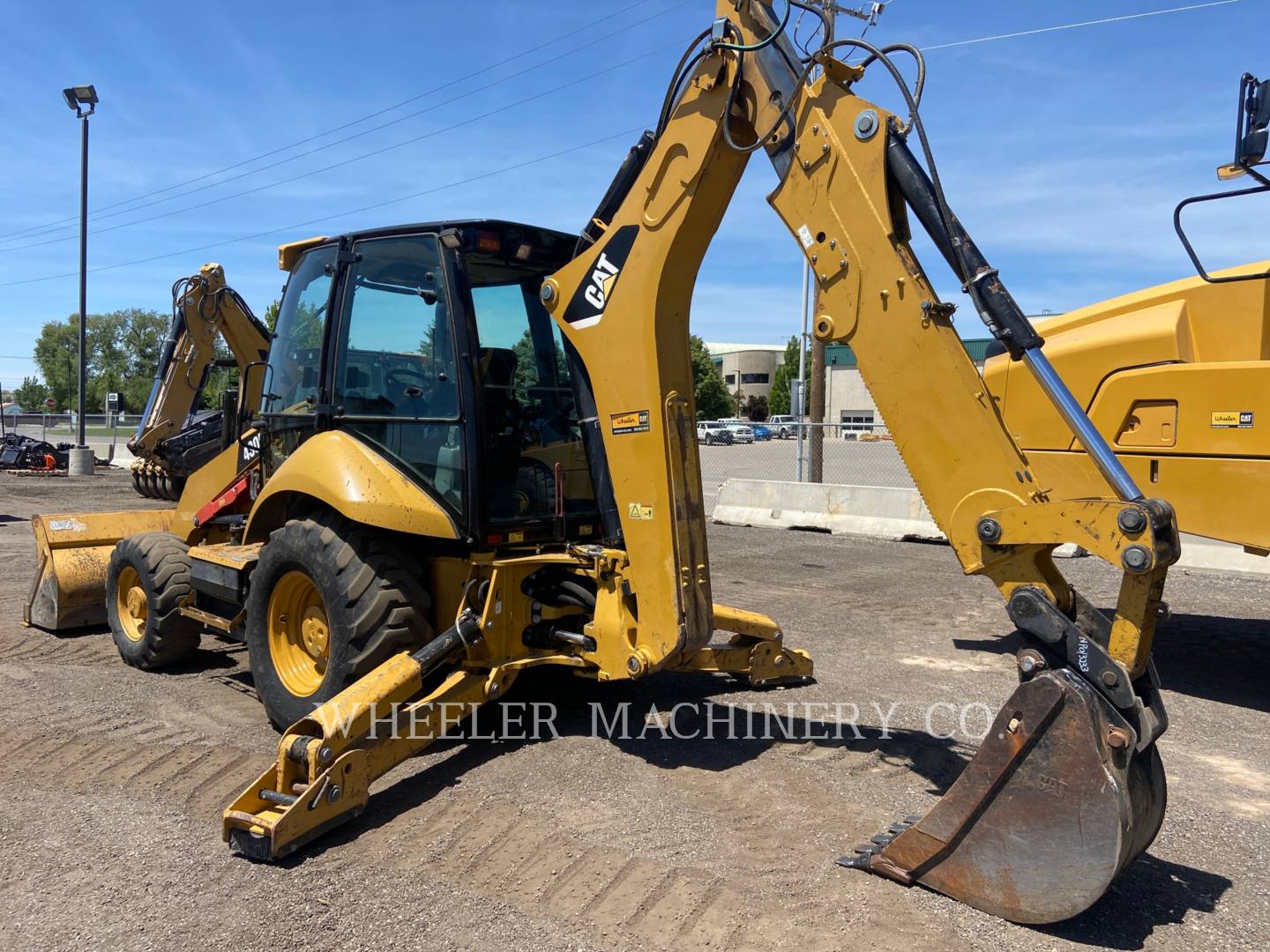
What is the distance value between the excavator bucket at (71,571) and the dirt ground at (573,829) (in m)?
0.52

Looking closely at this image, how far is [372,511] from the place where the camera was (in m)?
4.46

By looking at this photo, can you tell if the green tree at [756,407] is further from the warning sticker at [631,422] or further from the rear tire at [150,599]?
the warning sticker at [631,422]

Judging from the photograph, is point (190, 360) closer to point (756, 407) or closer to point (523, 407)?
point (523, 407)

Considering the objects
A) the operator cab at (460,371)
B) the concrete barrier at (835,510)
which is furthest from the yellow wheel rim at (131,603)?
the concrete barrier at (835,510)

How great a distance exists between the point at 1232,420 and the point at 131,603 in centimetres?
733

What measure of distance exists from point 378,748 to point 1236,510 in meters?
5.20

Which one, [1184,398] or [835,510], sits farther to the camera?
[835,510]

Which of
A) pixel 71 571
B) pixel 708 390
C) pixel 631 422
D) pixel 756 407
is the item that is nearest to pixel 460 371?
pixel 631 422

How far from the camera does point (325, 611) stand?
4.79 metres

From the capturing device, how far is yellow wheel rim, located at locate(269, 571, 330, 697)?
16.2 ft

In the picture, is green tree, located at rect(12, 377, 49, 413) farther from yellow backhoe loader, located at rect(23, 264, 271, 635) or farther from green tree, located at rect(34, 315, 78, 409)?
yellow backhoe loader, located at rect(23, 264, 271, 635)

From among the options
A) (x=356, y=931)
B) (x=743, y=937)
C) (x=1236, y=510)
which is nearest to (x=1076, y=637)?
(x=743, y=937)

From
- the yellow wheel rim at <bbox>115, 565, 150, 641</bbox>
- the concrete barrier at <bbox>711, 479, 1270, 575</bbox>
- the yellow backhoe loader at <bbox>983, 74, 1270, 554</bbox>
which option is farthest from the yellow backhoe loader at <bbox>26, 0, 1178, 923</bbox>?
the concrete barrier at <bbox>711, 479, 1270, 575</bbox>

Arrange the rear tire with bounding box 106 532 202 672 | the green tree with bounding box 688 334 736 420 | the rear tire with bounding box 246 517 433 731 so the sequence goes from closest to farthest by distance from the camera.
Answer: the rear tire with bounding box 246 517 433 731 < the rear tire with bounding box 106 532 202 672 < the green tree with bounding box 688 334 736 420
